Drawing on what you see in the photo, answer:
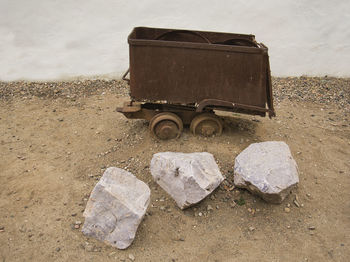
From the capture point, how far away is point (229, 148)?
500 cm

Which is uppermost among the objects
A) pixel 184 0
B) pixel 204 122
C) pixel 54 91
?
pixel 184 0

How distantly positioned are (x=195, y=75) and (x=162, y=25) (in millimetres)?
4350

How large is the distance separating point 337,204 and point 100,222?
115 inches

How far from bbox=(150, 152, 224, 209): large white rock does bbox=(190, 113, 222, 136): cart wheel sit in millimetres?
961

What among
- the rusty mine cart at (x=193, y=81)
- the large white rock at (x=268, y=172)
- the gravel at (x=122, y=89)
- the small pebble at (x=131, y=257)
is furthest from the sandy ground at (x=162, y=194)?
the gravel at (x=122, y=89)

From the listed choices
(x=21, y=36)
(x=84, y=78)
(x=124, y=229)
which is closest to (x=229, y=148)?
(x=124, y=229)

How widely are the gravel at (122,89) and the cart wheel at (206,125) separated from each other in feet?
8.06

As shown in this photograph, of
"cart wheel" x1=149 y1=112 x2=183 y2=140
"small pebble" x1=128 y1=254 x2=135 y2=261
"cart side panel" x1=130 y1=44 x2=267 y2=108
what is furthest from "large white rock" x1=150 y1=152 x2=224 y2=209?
"cart side panel" x1=130 y1=44 x2=267 y2=108

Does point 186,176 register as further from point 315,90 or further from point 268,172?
point 315,90

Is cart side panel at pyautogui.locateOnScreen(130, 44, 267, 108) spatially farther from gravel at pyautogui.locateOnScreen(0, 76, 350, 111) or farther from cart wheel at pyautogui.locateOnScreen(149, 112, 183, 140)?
gravel at pyautogui.locateOnScreen(0, 76, 350, 111)

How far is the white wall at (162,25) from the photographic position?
8203 mm

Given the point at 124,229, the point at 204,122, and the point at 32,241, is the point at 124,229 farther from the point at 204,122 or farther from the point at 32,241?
the point at 204,122

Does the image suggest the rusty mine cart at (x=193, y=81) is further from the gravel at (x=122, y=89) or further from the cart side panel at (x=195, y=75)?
the gravel at (x=122, y=89)

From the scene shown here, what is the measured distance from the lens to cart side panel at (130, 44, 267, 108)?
15.4ft
